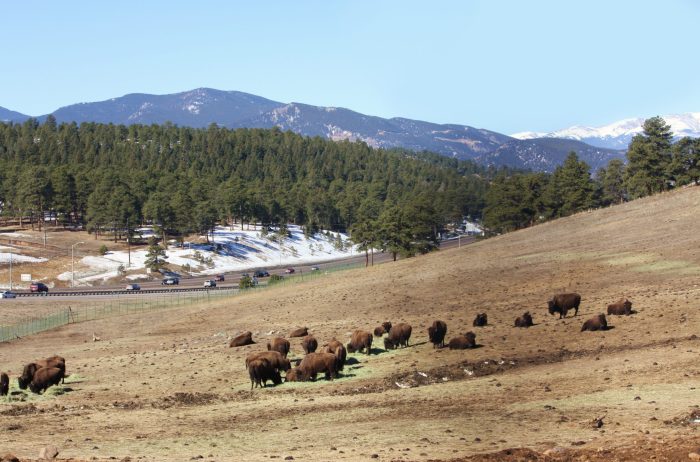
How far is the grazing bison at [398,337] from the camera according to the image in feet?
127

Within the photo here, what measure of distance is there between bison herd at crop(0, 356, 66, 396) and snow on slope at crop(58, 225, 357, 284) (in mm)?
101904

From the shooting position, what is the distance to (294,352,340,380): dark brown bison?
105 feet

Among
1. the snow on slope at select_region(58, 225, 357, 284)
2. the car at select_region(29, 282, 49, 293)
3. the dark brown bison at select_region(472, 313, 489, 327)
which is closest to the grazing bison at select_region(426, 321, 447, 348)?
the dark brown bison at select_region(472, 313, 489, 327)

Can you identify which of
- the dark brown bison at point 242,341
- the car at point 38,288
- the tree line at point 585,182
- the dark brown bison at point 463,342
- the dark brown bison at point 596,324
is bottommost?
the car at point 38,288

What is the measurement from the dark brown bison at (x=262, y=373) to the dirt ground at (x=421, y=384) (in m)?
0.61

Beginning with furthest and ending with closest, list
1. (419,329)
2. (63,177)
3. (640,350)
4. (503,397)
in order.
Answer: (63,177), (419,329), (640,350), (503,397)

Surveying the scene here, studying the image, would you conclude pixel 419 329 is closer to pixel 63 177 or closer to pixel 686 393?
pixel 686 393

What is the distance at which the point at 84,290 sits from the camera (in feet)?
389

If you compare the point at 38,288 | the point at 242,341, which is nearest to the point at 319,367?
the point at 242,341

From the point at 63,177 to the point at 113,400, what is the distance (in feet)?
497

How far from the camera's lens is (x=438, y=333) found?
123 ft

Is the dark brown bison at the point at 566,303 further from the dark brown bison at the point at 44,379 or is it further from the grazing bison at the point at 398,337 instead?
the dark brown bison at the point at 44,379

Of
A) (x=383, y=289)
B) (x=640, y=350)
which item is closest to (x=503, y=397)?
(x=640, y=350)

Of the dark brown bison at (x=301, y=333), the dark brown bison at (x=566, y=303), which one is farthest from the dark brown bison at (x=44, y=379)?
the dark brown bison at (x=566, y=303)
